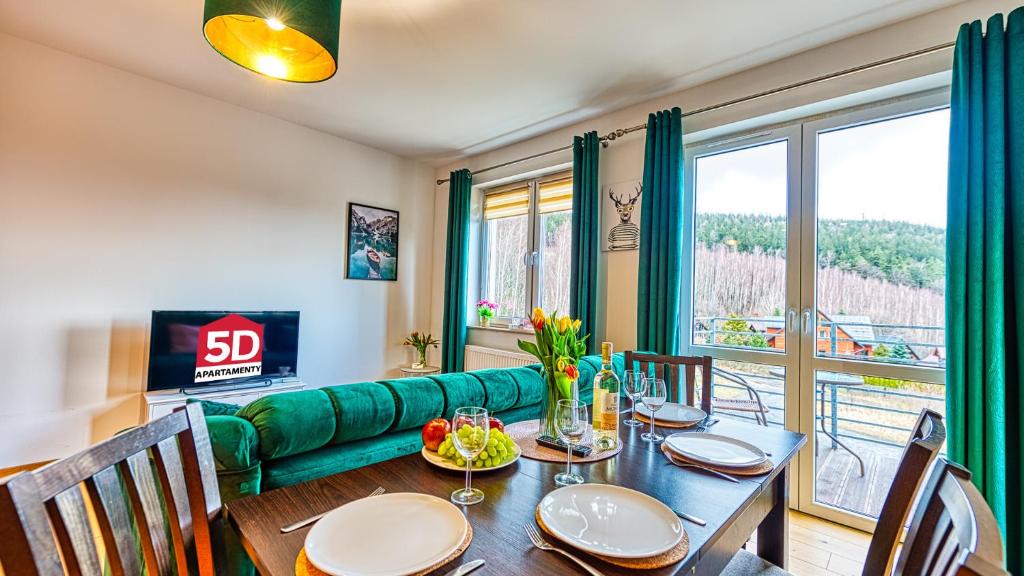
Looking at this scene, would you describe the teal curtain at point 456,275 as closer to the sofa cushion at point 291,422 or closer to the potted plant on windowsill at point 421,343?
the potted plant on windowsill at point 421,343

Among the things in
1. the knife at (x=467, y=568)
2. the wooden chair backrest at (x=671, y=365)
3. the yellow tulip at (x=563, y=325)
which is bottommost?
the knife at (x=467, y=568)

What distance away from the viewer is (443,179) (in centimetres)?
475

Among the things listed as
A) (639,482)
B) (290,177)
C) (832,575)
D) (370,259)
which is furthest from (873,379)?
(290,177)

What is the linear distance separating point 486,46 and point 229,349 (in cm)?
285

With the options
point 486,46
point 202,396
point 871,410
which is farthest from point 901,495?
point 202,396

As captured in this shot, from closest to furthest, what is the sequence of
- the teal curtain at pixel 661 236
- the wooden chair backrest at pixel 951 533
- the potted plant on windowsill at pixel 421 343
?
the wooden chair backrest at pixel 951 533, the teal curtain at pixel 661 236, the potted plant on windowsill at pixel 421 343

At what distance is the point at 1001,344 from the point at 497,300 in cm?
339

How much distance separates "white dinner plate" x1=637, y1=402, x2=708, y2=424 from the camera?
1529mm

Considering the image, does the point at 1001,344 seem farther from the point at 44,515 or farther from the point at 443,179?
the point at 443,179

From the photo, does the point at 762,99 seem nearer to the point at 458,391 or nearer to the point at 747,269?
the point at 747,269

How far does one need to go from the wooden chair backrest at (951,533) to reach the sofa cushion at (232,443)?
1.31m

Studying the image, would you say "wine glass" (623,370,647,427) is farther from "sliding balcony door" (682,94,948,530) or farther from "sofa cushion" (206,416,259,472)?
"sliding balcony door" (682,94,948,530)

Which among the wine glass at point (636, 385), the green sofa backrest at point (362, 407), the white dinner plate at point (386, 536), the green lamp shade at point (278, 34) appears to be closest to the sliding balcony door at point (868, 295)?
the wine glass at point (636, 385)

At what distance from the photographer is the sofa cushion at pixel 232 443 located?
1.06 meters
